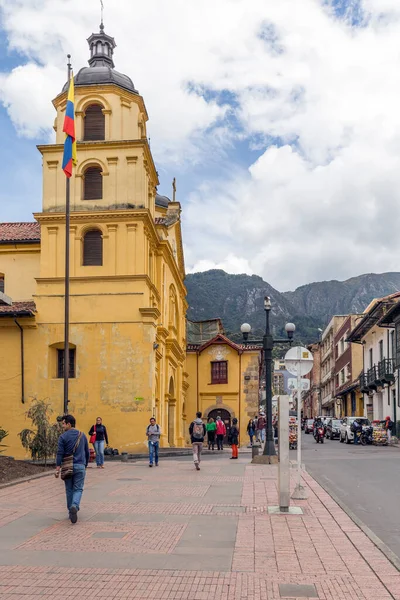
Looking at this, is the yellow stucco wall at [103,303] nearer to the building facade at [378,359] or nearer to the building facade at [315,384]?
the building facade at [378,359]

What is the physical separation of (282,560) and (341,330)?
62.7m

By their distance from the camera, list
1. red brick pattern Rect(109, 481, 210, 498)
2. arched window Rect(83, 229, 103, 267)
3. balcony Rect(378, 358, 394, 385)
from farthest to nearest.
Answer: balcony Rect(378, 358, 394, 385) < arched window Rect(83, 229, 103, 267) < red brick pattern Rect(109, 481, 210, 498)

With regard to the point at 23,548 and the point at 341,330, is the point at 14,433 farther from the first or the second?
the point at 341,330

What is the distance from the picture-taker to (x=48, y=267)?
2980cm

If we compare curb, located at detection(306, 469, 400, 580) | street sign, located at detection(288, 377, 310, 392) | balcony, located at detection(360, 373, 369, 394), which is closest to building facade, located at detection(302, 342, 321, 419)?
balcony, located at detection(360, 373, 369, 394)

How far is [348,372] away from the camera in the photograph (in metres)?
63.6

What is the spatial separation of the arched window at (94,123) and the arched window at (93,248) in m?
4.31

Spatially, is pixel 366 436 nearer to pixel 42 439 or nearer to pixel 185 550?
pixel 42 439

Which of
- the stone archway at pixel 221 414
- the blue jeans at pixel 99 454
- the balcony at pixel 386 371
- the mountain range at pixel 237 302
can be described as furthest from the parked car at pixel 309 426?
the mountain range at pixel 237 302

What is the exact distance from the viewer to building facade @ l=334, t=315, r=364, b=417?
59078 millimetres

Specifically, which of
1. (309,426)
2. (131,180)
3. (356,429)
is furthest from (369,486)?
(309,426)

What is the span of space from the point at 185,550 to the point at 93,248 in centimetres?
2265

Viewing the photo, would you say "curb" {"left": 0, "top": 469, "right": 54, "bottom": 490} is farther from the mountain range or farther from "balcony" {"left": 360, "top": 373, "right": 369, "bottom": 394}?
the mountain range

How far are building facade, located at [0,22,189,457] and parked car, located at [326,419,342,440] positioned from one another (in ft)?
57.9
